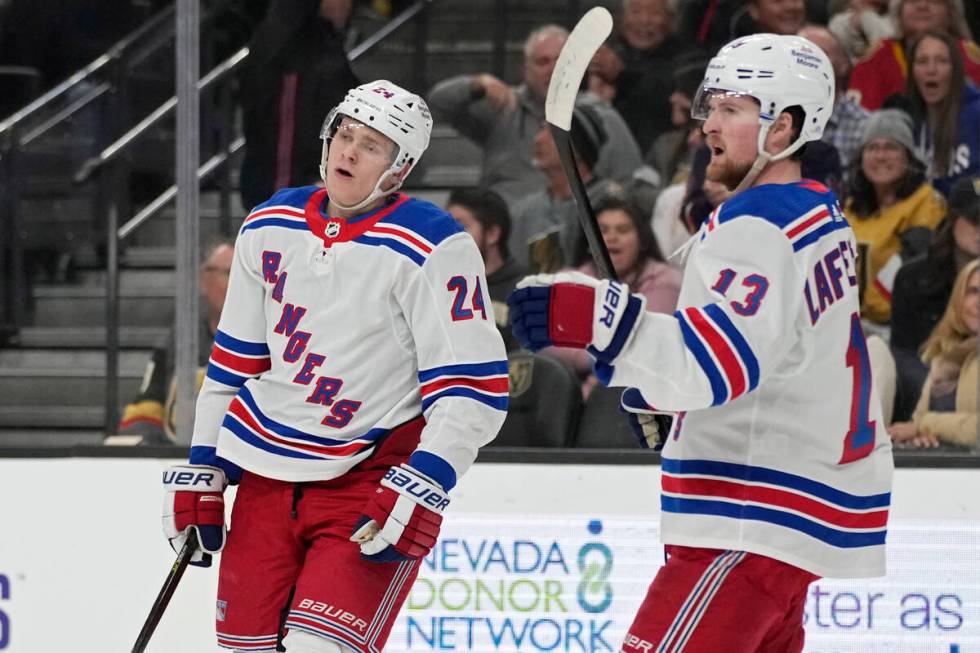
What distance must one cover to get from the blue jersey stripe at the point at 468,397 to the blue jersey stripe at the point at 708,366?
587mm

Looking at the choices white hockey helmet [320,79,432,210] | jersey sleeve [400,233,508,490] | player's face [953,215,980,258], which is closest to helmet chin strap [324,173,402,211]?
white hockey helmet [320,79,432,210]

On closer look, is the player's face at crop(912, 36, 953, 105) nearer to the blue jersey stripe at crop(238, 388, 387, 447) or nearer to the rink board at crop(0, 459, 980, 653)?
the rink board at crop(0, 459, 980, 653)

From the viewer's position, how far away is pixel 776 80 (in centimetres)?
217

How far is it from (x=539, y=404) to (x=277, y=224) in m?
1.21

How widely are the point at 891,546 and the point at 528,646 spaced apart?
0.81 m

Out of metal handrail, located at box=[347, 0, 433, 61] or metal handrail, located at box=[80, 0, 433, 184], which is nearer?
metal handrail, located at box=[80, 0, 433, 184]

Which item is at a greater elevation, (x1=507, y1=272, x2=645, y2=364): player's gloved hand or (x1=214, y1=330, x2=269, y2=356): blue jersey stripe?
(x1=507, y1=272, x2=645, y2=364): player's gloved hand

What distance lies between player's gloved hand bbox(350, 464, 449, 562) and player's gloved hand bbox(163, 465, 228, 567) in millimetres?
282

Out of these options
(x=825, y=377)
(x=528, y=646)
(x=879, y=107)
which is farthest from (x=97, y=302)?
(x=825, y=377)

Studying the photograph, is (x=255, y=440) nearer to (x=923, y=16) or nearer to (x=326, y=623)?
(x=326, y=623)

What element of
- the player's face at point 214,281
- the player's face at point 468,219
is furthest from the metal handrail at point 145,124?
the player's face at point 468,219

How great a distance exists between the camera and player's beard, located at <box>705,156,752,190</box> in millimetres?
2182

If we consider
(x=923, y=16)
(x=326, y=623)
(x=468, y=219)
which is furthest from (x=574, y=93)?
(x=923, y=16)

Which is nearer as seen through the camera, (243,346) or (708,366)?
(708,366)
